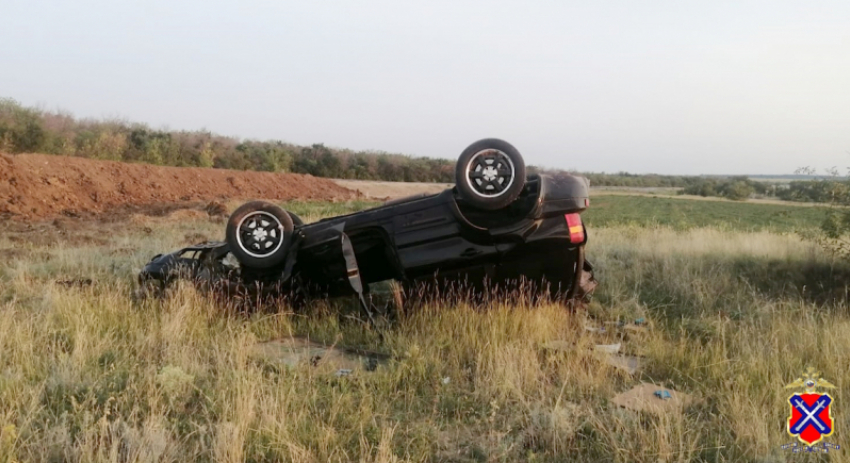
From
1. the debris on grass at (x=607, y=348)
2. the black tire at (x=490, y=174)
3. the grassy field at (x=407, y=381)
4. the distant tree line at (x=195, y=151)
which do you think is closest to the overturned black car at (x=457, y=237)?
the black tire at (x=490, y=174)

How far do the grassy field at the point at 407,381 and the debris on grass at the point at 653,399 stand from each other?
8 centimetres

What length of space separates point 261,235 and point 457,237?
199 centimetres

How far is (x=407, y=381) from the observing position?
406 centimetres

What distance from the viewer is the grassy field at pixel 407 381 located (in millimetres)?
3039

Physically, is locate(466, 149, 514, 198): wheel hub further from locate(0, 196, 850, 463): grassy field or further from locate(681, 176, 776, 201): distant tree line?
locate(681, 176, 776, 201): distant tree line

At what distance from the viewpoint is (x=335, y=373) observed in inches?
164

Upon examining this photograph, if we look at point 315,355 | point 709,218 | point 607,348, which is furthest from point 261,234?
point 709,218

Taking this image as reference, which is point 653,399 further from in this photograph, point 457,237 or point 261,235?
point 261,235

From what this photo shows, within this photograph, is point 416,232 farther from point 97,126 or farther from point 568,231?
point 97,126

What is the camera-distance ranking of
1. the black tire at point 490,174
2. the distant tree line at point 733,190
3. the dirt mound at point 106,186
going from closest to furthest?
1. the black tire at point 490,174
2. the dirt mound at point 106,186
3. the distant tree line at point 733,190

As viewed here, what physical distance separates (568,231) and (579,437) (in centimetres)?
235

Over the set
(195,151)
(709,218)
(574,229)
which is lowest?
(709,218)

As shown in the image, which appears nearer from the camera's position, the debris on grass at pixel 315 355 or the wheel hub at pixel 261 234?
the debris on grass at pixel 315 355

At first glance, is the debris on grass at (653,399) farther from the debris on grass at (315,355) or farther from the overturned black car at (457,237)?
the debris on grass at (315,355)
